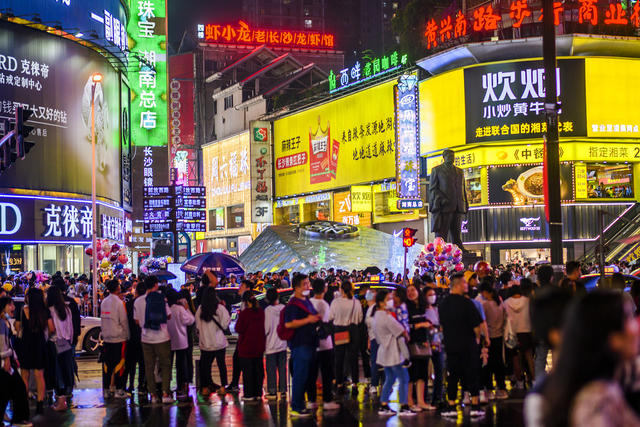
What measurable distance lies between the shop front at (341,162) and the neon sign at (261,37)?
17418mm

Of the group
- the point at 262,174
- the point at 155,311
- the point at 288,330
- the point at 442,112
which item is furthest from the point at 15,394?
the point at 262,174

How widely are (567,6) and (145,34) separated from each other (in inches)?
1031

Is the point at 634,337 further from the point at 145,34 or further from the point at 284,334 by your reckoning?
the point at 145,34

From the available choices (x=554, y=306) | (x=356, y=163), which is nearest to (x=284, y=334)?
(x=554, y=306)

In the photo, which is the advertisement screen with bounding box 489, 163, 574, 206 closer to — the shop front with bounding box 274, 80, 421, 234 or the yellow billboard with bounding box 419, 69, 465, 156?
the yellow billboard with bounding box 419, 69, 465, 156

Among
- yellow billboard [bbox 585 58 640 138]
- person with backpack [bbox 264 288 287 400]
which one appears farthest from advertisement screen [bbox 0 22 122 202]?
person with backpack [bbox 264 288 287 400]

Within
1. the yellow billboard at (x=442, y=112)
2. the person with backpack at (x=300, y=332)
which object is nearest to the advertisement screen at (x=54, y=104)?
the yellow billboard at (x=442, y=112)

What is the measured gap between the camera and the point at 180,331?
13648mm

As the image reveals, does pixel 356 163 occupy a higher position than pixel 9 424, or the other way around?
pixel 356 163

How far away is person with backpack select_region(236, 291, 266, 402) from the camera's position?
43.5 feet

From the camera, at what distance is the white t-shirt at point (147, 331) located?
1305 cm

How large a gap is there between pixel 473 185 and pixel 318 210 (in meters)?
20.1

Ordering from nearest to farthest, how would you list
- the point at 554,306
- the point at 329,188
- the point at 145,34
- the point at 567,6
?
1. the point at 554,306
2. the point at 567,6
3. the point at 145,34
4. the point at 329,188

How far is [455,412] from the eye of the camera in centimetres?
1116
